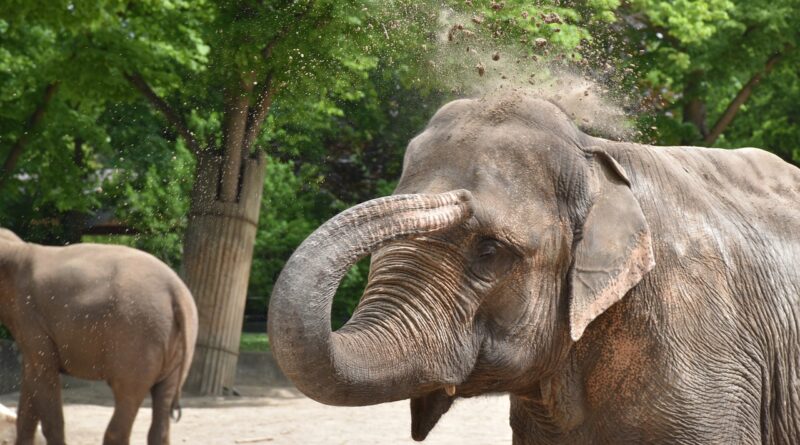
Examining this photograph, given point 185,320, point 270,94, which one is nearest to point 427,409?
point 185,320

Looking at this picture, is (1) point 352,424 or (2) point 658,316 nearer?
(2) point 658,316

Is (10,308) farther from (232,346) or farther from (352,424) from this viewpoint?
(232,346)

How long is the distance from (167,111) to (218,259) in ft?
5.65

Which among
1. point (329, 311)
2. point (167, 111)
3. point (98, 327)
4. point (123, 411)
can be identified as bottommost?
point (123, 411)

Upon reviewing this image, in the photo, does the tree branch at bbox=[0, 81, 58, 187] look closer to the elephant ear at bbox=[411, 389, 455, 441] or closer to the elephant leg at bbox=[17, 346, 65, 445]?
the elephant leg at bbox=[17, 346, 65, 445]

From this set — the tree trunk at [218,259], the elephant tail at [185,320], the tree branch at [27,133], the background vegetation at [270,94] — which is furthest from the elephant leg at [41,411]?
the tree branch at [27,133]

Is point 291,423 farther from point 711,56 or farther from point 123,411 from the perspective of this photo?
point 711,56

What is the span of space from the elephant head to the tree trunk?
10.4 metres

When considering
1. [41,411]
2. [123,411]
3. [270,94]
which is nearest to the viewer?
[41,411]

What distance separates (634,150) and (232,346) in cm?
1140

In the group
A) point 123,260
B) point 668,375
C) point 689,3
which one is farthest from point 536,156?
point 689,3

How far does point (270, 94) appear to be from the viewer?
12.2 metres

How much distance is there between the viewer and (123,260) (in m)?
10.2

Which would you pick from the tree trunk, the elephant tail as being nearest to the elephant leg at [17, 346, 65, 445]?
the elephant tail
